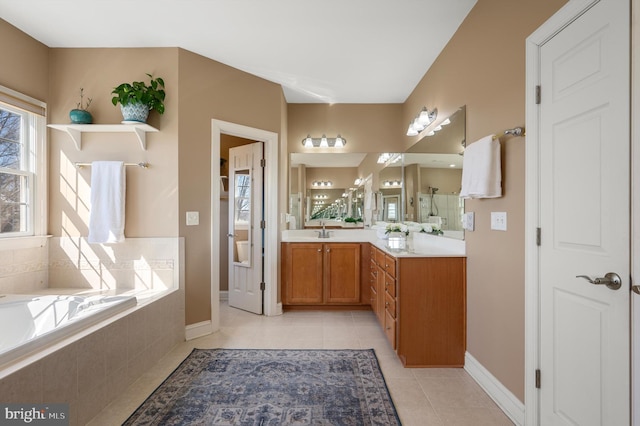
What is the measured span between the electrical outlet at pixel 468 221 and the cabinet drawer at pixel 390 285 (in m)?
0.69

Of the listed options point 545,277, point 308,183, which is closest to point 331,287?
point 308,183

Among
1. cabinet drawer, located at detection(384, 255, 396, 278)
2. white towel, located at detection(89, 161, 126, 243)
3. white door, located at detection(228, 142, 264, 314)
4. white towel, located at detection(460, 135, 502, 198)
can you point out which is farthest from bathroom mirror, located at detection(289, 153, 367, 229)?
white towel, located at detection(460, 135, 502, 198)

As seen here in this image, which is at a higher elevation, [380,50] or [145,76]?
[380,50]

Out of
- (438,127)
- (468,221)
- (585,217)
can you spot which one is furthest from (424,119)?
(585,217)

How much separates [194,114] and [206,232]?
3.70 ft

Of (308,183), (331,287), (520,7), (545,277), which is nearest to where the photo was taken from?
(545,277)

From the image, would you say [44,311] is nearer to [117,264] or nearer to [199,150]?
[117,264]

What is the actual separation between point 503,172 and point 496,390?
137cm

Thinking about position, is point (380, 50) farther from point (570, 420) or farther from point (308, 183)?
point (570, 420)

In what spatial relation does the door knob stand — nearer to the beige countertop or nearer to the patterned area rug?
the beige countertop

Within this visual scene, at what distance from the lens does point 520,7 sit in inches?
63.6

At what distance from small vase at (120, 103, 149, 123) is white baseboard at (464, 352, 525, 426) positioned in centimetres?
327

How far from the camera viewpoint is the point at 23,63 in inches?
95.9

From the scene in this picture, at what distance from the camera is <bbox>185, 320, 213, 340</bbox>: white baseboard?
105 inches
